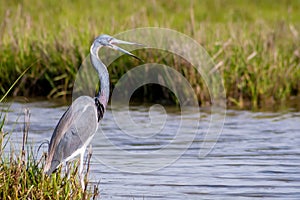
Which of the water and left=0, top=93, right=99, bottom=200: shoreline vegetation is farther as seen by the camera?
the water

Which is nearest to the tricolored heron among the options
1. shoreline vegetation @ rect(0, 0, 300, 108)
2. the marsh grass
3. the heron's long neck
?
the heron's long neck

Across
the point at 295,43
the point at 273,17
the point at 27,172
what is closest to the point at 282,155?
the point at 27,172

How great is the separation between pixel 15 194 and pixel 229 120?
5.30m

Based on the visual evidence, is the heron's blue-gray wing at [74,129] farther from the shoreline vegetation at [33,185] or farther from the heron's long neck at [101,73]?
the shoreline vegetation at [33,185]

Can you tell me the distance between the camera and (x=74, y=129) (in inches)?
236

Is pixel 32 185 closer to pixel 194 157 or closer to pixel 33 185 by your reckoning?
pixel 33 185

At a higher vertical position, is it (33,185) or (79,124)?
(79,124)

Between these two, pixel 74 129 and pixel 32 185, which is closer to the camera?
pixel 32 185

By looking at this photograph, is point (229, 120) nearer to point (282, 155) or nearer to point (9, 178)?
point (282, 155)

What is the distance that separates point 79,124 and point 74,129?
6cm

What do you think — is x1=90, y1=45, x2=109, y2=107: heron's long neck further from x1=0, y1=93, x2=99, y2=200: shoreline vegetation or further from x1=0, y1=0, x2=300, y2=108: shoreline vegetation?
x1=0, y1=0, x2=300, y2=108: shoreline vegetation

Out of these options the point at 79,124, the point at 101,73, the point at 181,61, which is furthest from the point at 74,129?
the point at 181,61

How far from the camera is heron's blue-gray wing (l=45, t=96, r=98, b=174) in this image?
5848mm

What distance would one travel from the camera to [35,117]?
10125 millimetres
